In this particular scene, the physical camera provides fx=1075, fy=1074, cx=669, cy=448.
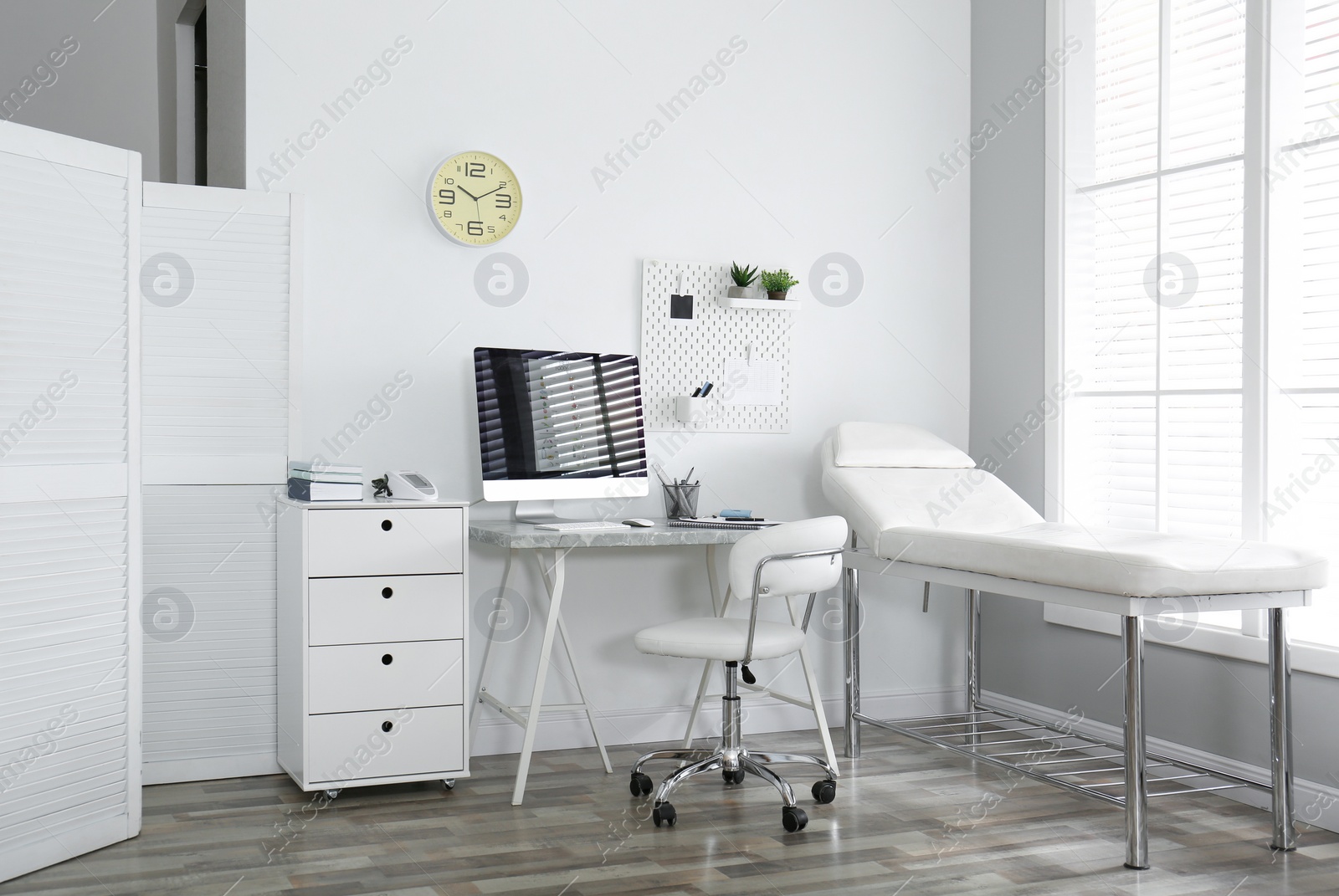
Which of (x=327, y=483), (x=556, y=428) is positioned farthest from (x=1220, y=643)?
(x=327, y=483)

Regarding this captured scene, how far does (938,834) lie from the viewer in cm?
272

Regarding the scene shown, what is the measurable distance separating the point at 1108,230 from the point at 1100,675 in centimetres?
150

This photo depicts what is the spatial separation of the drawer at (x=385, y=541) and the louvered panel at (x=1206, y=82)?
8.11 feet

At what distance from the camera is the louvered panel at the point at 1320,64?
114 inches

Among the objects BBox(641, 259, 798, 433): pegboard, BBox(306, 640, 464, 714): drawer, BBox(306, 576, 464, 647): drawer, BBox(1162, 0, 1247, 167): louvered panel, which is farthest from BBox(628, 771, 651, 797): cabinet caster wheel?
BBox(1162, 0, 1247, 167): louvered panel

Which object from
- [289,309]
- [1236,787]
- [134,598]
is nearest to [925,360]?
[1236,787]

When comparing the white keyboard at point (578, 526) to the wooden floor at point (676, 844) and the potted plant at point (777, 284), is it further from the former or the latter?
the potted plant at point (777, 284)

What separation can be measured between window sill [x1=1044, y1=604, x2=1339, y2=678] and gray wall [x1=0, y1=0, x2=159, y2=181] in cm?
436

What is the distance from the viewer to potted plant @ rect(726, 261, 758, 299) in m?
3.74

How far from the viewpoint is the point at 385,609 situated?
2.93 meters

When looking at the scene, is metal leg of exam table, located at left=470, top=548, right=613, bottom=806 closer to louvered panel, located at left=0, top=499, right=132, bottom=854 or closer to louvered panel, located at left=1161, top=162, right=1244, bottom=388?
louvered panel, located at left=0, top=499, right=132, bottom=854

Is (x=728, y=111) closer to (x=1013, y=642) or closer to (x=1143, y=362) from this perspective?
(x=1143, y=362)

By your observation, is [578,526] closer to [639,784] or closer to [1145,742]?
[639,784]

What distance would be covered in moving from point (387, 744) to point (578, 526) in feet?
2.60
